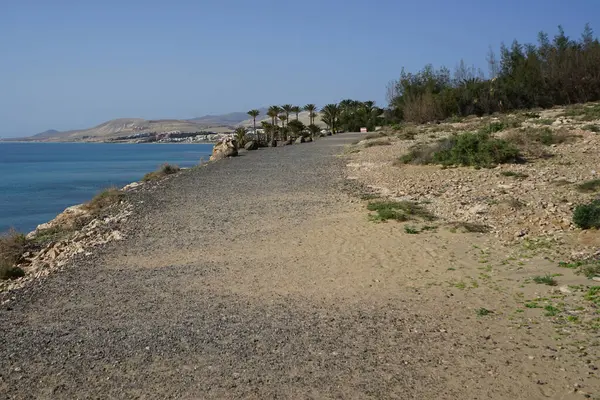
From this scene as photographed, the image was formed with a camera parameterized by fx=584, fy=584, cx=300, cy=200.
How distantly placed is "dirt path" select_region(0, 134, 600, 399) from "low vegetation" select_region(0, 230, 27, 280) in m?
1.30

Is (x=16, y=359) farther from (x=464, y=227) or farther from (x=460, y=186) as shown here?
(x=460, y=186)

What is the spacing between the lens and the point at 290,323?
20.2ft

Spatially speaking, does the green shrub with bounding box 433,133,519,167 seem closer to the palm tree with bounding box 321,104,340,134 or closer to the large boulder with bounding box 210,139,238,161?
the large boulder with bounding box 210,139,238,161

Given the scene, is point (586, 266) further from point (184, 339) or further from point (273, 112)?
point (273, 112)

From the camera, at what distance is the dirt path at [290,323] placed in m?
4.75

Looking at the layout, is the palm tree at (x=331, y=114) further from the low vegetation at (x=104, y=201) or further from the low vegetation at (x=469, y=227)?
the low vegetation at (x=469, y=227)

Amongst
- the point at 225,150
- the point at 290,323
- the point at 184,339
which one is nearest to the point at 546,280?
the point at 290,323

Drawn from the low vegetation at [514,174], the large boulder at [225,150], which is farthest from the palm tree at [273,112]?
the low vegetation at [514,174]

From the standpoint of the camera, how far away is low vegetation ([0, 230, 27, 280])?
938cm

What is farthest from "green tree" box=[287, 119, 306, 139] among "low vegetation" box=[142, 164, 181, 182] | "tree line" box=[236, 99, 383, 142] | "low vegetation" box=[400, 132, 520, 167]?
"low vegetation" box=[400, 132, 520, 167]

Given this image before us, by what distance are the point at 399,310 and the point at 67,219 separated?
439 inches

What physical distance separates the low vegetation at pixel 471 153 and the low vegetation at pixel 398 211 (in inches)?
197

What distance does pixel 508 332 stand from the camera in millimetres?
5629

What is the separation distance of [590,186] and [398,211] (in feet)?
12.5
